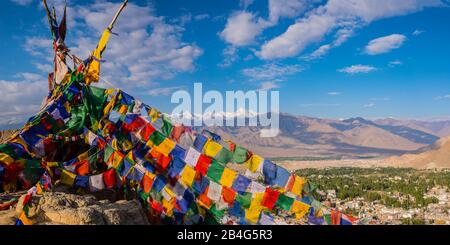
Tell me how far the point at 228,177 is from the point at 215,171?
0.29m

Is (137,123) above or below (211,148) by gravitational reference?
above

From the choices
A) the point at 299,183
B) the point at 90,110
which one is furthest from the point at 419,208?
the point at 90,110

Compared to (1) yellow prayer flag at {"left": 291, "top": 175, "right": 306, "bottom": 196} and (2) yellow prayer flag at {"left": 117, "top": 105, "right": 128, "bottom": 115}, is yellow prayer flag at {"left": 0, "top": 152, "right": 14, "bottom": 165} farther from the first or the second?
(1) yellow prayer flag at {"left": 291, "top": 175, "right": 306, "bottom": 196}

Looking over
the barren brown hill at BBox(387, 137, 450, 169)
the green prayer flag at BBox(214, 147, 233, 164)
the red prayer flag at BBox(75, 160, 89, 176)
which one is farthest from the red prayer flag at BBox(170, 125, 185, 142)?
the barren brown hill at BBox(387, 137, 450, 169)

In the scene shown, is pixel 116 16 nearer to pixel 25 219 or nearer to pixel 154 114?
pixel 154 114

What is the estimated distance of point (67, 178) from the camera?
7785 millimetres

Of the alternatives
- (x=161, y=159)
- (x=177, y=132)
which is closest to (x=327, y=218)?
(x=161, y=159)

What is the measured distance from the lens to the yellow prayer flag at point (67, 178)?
25.4ft

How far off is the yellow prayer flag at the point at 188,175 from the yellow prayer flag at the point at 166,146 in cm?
62

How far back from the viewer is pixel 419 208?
26359 millimetres
